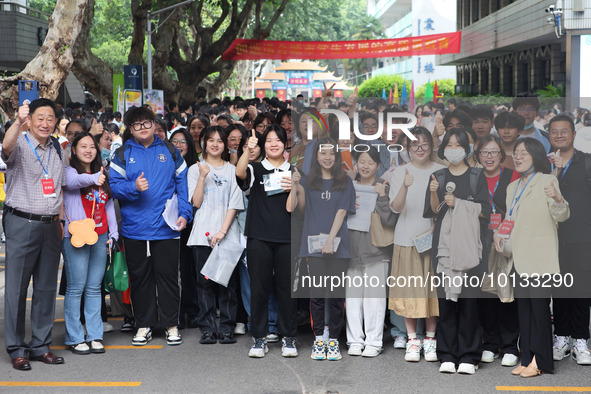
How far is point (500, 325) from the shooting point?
20.3ft

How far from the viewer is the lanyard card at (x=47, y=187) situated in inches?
237

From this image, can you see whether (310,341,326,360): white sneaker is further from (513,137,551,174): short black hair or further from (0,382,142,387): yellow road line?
(513,137,551,174): short black hair

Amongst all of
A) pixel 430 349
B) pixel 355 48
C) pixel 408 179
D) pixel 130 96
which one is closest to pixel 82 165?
pixel 408 179

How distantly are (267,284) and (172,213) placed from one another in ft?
3.19

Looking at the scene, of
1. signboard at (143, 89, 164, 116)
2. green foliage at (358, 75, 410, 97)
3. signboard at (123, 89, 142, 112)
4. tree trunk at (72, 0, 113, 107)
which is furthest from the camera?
green foliage at (358, 75, 410, 97)

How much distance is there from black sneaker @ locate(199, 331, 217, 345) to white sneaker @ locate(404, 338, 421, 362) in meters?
1.58

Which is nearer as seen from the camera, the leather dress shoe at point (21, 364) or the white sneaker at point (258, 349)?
the leather dress shoe at point (21, 364)

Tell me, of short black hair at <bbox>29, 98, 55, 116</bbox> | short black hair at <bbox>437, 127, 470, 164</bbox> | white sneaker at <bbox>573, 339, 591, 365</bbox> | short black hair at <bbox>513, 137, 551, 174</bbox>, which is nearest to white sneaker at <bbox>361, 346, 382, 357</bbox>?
white sneaker at <bbox>573, 339, 591, 365</bbox>

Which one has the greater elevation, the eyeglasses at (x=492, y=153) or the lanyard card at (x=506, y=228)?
the eyeglasses at (x=492, y=153)

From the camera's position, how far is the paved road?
18.3ft

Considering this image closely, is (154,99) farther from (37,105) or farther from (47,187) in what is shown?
(47,187)

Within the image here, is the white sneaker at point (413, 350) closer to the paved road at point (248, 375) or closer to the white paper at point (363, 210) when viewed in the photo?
the paved road at point (248, 375)

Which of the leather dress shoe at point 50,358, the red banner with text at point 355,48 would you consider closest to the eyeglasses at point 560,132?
the leather dress shoe at point 50,358

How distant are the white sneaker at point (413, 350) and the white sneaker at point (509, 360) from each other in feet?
2.02
